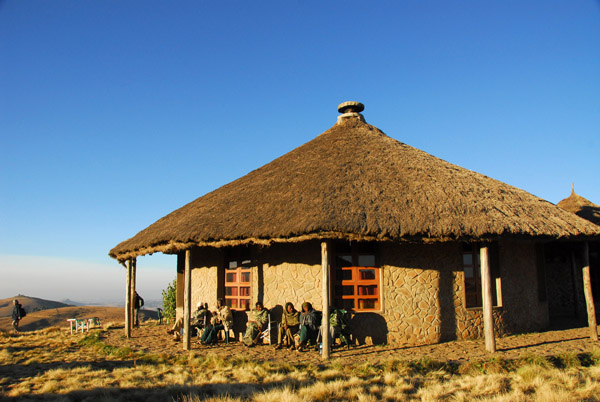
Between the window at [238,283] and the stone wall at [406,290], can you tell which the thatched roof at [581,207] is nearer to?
the stone wall at [406,290]

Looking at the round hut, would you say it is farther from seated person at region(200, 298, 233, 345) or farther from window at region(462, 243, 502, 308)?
seated person at region(200, 298, 233, 345)

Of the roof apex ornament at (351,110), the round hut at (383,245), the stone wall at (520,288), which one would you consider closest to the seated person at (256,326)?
the round hut at (383,245)

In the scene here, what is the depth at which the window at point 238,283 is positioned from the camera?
1217cm

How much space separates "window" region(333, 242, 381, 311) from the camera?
10.8 m

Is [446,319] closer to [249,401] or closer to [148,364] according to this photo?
[249,401]

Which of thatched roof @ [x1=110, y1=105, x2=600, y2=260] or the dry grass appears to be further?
thatched roof @ [x1=110, y1=105, x2=600, y2=260]

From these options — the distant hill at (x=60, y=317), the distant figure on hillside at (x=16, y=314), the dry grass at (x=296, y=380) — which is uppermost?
the distant figure on hillside at (x=16, y=314)

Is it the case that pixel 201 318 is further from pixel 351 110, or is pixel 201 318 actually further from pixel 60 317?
pixel 60 317

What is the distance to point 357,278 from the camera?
10898 millimetres

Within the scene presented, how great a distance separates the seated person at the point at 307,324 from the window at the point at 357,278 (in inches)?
34.0

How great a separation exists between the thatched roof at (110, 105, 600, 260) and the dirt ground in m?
2.35

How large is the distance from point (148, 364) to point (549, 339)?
916 centimetres

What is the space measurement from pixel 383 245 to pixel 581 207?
12.9m

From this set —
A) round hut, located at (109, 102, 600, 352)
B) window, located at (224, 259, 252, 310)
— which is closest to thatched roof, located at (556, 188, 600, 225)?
round hut, located at (109, 102, 600, 352)
